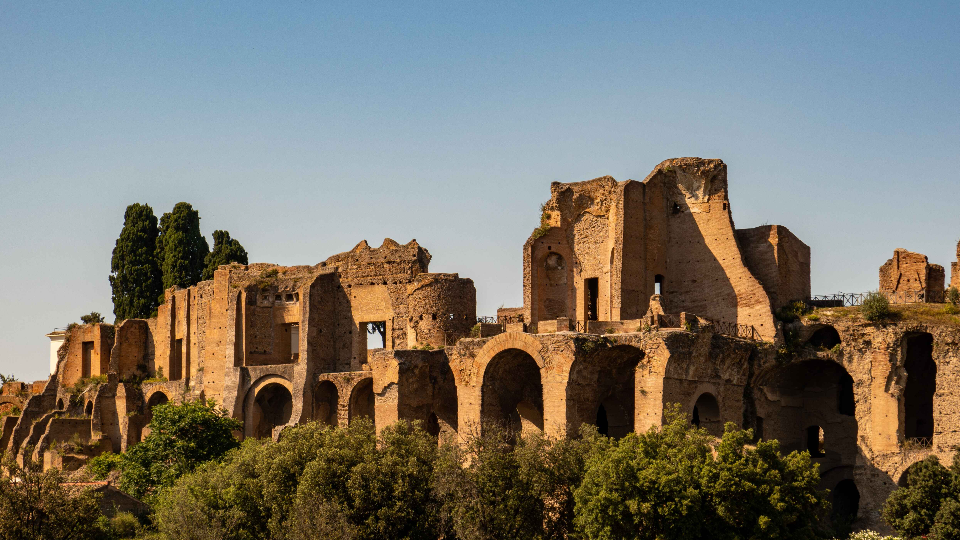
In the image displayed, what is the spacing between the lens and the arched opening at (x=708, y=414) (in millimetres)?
37500

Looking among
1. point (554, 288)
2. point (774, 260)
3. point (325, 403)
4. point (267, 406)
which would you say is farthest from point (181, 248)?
point (774, 260)

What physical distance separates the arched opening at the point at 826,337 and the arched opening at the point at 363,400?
15.3 metres

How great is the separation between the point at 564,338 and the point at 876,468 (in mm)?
10381

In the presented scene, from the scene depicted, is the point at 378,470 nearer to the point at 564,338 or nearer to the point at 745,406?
the point at 564,338

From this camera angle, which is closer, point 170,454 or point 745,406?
point 745,406

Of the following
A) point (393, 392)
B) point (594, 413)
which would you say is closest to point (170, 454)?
point (393, 392)

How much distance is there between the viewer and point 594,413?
36.5 m

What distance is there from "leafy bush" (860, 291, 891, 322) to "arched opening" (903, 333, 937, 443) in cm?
188

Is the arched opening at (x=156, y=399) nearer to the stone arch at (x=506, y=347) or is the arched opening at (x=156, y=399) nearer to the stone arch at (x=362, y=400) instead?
the stone arch at (x=362, y=400)

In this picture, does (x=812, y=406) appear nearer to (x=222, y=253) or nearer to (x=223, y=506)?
(x=223, y=506)

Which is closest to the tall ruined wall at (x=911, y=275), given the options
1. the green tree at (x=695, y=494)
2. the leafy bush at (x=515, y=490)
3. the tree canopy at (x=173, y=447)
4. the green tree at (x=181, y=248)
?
the green tree at (x=695, y=494)

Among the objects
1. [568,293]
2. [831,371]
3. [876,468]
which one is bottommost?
[876,468]

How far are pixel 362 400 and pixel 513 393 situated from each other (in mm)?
7730

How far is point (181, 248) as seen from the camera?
57656 mm
